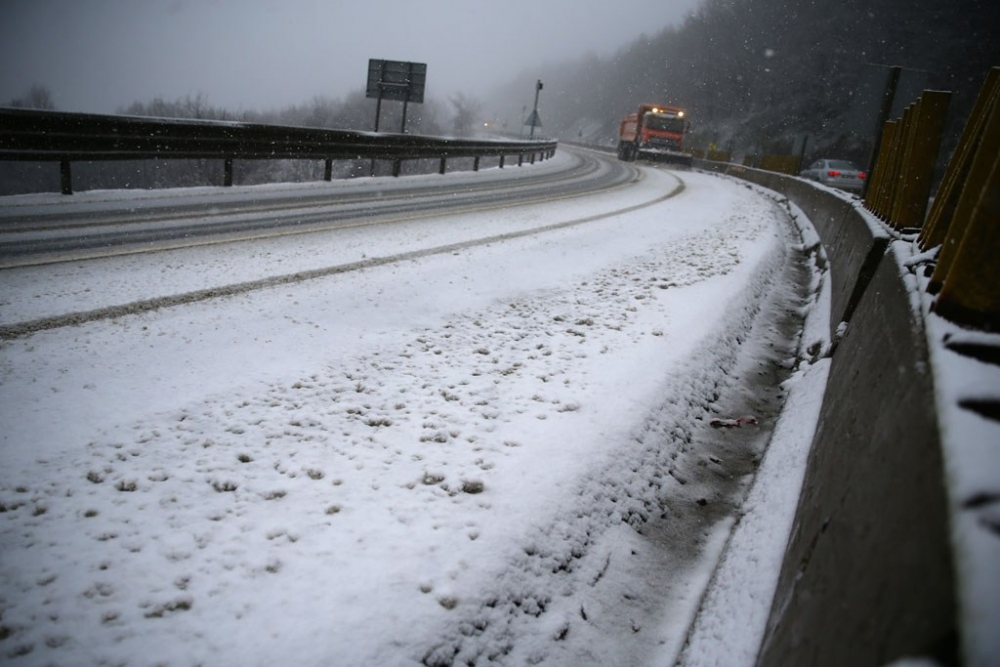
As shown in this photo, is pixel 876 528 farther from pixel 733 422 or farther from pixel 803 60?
pixel 803 60

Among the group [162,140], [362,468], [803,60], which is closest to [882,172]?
[362,468]

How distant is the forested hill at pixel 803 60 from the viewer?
42344mm

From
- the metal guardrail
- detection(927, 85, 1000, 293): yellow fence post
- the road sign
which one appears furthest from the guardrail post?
the road sign

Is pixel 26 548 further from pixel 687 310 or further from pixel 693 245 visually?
pixel 693 245

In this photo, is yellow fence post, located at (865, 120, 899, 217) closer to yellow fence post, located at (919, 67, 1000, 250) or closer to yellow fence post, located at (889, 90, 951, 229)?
yellow fence post, located at (889, 90, 951, 229)

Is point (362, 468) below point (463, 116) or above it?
below

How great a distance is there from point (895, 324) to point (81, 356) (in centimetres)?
439

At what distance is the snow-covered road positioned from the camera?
1.88 metres

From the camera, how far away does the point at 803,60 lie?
52.0 metres

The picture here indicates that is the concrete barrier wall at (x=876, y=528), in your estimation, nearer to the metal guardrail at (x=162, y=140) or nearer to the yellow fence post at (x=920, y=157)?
the yellow fence post at (x=920, y=157)

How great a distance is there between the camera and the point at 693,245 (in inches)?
339

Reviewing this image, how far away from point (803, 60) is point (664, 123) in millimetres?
28807

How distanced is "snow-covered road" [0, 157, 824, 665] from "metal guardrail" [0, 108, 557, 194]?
16.0 feet

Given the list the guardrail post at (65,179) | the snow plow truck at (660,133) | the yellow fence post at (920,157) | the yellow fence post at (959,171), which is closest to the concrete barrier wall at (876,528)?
the yellow fence post at (959,171)
